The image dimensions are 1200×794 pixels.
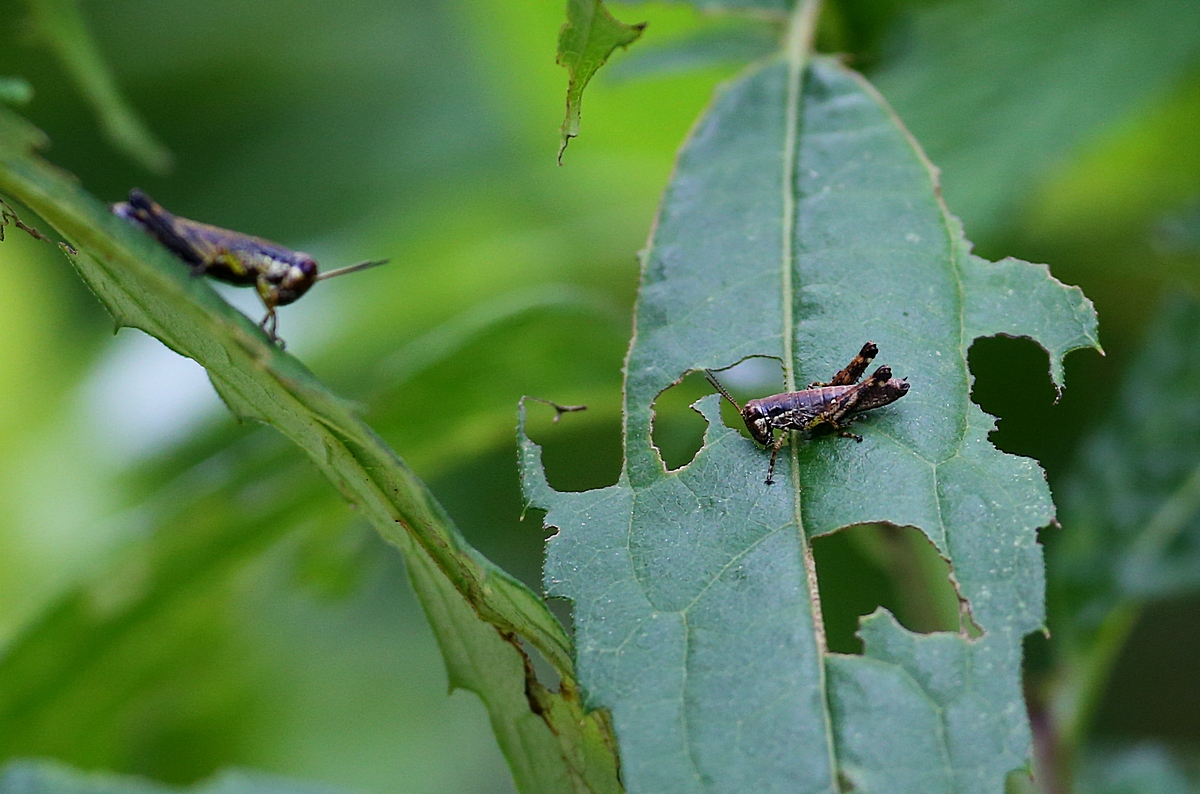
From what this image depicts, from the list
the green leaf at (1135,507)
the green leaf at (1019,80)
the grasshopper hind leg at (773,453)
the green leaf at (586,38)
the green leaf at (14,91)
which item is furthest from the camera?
the green leaf at (1135,507)

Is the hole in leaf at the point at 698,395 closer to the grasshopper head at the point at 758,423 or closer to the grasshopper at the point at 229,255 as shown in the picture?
the grasshopper head at the point at 758,423

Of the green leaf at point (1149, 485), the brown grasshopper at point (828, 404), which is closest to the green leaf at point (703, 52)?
the brown grasshopper at point (828, 404)

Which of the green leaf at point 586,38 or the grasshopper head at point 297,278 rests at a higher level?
the green leaf at point 586,38

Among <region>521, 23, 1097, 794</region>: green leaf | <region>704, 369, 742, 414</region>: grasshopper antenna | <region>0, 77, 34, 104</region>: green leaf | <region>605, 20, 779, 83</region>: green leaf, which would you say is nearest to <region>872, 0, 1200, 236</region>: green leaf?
A: <region>605, 20, 779, 83</region>: green leaf

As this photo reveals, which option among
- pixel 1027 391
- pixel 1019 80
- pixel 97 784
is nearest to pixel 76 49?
pixel 97 784

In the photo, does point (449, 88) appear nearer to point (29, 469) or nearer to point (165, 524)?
point (29, 469)

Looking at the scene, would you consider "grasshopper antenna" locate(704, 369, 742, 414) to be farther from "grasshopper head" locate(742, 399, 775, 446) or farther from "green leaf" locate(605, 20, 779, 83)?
"green leaf" locate(605, 20, 779, 83)

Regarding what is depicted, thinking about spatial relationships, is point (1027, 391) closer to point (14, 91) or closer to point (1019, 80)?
point (1019, 80)

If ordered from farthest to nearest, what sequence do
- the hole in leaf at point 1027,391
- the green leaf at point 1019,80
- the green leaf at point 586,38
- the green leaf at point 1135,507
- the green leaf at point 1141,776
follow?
the hole in leaf at point 1027,391
the green leaf at point 1141,776
the green leaf at point 1135,507
the green leaf at point 1019,80
the green leaf at point 586,38
